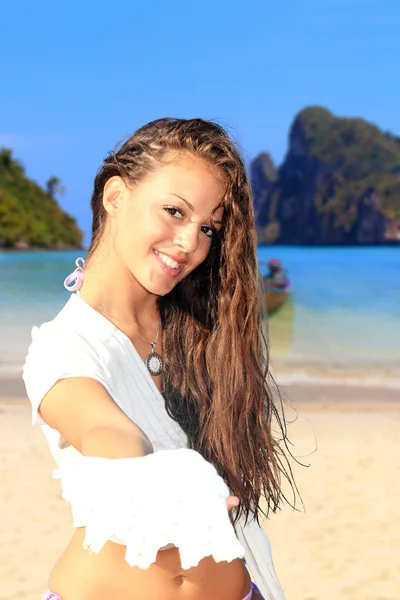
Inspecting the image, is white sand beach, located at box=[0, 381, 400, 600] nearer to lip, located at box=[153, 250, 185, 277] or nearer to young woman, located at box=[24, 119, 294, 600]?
young woman, located at box=[24, 119, 294, 600]

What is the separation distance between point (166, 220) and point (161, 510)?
2.73 feet

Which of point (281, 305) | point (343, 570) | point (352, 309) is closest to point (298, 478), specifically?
point (343, 570)

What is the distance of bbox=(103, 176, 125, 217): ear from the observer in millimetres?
2006

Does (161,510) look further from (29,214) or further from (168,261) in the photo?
(29,214)

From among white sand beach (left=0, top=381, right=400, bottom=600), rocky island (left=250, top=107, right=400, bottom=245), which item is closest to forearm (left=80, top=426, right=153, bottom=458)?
white sand beach (left=0, top=381, right=400, bottom=600)

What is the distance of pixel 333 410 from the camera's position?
951 centimetres

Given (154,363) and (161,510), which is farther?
(154,363)

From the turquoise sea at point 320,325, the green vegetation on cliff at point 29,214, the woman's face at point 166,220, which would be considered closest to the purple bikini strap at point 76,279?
the woman's face at point 166,220

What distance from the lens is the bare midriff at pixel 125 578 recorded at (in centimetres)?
162

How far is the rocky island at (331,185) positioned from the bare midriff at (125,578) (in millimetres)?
125597

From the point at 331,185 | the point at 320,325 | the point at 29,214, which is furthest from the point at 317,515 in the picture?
the point at 331,185

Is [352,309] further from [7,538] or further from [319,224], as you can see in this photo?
[319,224]

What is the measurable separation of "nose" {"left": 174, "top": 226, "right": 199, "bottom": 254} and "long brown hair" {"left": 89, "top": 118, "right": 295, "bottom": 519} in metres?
0.12

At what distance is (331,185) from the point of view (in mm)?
142250
